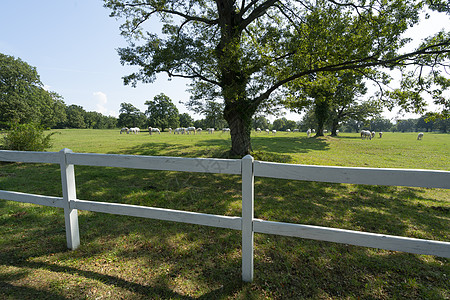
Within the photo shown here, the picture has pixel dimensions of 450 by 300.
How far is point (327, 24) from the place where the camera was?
29.6 ft

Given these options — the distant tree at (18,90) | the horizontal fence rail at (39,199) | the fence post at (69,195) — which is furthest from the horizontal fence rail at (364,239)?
the distant tree at (18,90)

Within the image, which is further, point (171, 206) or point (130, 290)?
point (171, 206)

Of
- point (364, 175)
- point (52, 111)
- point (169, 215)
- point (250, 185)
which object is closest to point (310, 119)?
point (364, 175)

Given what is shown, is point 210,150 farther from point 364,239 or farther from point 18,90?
point 18,90

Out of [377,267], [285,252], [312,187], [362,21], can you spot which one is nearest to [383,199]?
[312,187]

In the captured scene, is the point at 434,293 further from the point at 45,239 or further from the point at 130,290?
the point at 45,239

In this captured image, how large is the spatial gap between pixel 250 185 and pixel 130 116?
85.3m

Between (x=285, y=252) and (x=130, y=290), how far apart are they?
2.45 metres

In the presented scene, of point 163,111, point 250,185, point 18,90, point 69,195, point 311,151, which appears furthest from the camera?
point 163,111

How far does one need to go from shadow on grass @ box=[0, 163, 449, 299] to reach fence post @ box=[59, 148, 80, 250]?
0.22m

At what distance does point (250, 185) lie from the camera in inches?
99.9

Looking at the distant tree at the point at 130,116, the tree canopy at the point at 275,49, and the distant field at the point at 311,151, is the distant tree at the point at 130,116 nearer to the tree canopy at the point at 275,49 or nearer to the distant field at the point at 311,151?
the distant field at the point at 311,151

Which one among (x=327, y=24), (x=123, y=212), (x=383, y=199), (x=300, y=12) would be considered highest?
(x=300, y=12)

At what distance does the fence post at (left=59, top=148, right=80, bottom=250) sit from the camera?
10.8 ft
